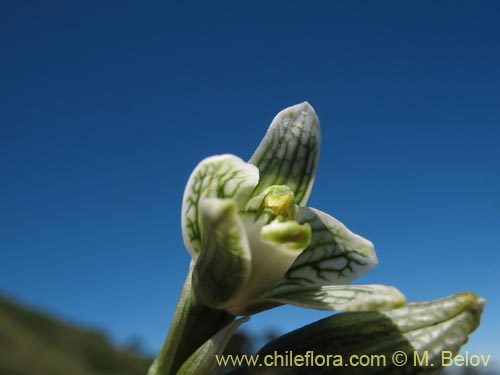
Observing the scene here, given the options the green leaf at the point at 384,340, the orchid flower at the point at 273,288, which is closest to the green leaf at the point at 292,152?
the orchid flower at the point at 273,288

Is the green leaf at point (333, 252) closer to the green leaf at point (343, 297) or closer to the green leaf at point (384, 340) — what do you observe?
the green leaf at point (343, 297)

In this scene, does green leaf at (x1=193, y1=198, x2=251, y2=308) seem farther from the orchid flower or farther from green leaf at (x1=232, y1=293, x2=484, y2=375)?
green leaf at (x1=232, y1=293, x2=484, y2=375)

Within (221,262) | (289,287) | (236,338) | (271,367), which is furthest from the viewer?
(236,338)

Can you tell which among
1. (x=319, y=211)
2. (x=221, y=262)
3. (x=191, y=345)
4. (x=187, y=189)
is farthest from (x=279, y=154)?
(x=191, y=345)

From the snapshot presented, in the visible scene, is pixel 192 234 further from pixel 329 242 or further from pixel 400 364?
pixel 400 364

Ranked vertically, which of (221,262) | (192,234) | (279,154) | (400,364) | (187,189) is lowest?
(400,364)

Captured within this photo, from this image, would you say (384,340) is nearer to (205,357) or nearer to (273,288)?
(273,288)
